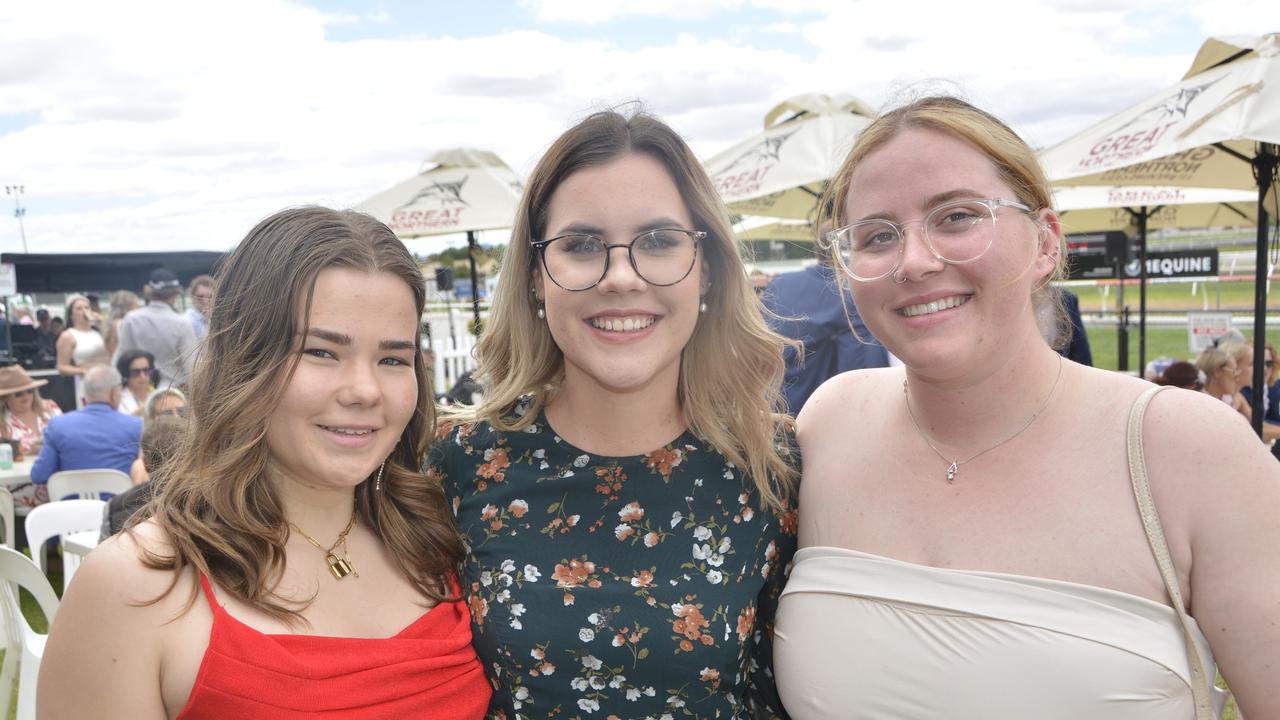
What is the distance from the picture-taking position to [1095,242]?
11.2 metres

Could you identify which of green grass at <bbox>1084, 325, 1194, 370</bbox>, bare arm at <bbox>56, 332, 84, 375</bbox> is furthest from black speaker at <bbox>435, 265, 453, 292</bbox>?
green grass at <bbox>1084, 325, 1194, 370</bbox>

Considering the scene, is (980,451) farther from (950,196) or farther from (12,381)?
(12,381)

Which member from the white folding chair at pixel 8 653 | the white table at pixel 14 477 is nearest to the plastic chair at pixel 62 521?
the white folding chair at pixel 8 653

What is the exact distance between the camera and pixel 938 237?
67.6 inches

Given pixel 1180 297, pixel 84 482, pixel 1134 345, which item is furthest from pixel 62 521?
pixel 1180 297

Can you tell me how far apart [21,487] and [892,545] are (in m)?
7.20

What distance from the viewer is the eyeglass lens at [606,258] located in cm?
200

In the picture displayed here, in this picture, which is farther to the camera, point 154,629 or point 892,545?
point 892,545

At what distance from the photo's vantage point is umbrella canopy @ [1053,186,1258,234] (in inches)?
363

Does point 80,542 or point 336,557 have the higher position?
point 336,557

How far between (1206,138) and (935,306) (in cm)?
413

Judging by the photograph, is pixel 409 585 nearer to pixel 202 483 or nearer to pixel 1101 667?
pixel 202 483

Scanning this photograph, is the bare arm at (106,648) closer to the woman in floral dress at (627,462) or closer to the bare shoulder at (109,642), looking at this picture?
the bare shoulder at (109,642)

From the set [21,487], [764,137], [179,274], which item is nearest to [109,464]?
[21,487]
